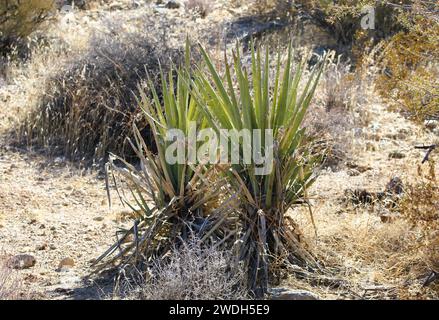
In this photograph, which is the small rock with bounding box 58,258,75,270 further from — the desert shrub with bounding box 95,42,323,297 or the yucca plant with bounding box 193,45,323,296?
the yucca plant with bounding box 193,45,323,296

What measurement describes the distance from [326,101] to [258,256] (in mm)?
4106

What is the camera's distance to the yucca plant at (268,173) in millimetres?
4500

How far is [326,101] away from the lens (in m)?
8.34

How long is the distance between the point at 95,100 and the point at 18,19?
143 inches

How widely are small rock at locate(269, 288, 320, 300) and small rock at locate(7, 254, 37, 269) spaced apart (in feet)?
5.47

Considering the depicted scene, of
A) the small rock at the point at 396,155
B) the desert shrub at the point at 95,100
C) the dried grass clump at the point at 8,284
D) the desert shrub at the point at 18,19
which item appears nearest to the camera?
the dried grass clump at the point at 8,284

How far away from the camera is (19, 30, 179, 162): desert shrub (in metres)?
7.61

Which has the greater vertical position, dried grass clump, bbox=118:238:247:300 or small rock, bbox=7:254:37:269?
dried grass clump, bbox=118:238:247:300

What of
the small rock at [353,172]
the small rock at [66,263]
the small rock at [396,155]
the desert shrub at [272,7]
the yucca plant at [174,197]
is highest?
the desert shrub at [272,7]

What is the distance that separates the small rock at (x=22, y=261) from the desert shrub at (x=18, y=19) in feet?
18.8

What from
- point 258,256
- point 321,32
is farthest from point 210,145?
point 321,32

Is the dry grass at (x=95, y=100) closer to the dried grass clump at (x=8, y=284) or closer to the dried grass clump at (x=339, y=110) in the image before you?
the dried grass clump at (x=339, y=110)

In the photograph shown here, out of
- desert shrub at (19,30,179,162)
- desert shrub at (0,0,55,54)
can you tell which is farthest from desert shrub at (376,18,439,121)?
desert shrub at (0,0,55,54)

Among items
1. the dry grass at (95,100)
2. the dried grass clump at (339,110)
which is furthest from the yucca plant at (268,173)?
the dry grass at (95,100)
